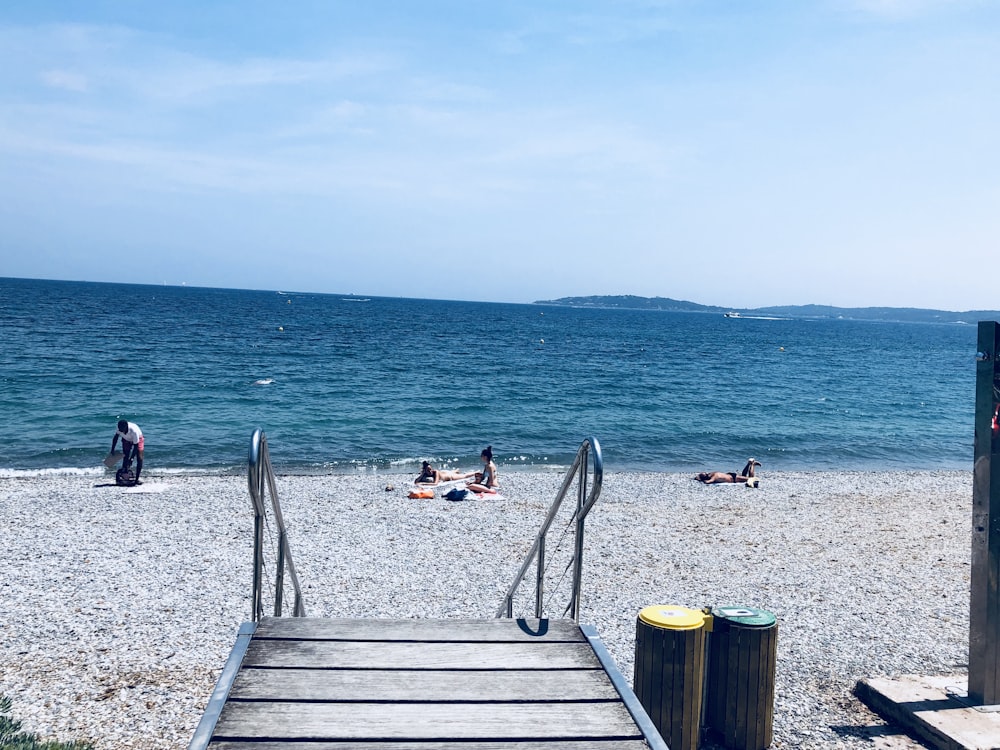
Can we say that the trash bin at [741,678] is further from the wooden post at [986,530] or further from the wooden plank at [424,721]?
the wooden plank at [424,721]

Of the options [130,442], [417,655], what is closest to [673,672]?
[417,655]

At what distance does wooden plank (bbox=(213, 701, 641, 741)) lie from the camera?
3338 mm

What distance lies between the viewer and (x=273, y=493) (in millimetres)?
4625

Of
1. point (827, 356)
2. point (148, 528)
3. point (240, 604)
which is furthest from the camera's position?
point (827, 356)

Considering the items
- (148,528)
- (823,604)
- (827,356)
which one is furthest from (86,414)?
(827,356)

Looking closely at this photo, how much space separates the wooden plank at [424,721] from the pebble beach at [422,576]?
2.35 m

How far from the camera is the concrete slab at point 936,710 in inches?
206

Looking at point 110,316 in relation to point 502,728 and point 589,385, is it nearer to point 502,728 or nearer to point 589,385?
point 589,385

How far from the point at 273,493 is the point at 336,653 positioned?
102 cm

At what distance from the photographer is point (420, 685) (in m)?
3.80

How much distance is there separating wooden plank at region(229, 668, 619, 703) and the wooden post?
3.15 metres

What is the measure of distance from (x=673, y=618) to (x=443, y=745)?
214 centimetres

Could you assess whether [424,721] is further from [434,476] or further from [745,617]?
[434,476]

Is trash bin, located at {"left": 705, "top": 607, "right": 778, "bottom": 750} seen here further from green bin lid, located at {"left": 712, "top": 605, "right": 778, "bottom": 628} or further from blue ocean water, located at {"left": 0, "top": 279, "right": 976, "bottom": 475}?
blue ocean water, located at {"left": 0, "top": 279, "right": 976, "bottom": 475}
